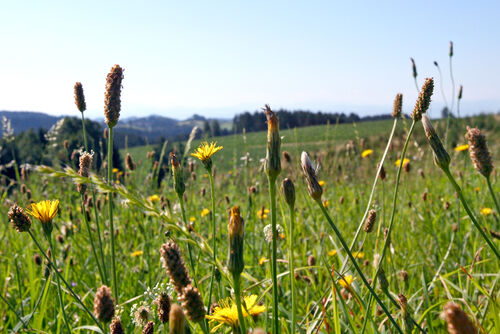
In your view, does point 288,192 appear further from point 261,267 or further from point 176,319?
point 261,267

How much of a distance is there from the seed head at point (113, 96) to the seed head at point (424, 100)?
1102 mm

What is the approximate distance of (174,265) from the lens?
0.80m

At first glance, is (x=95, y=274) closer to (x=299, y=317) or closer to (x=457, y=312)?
(x=299, y=317)

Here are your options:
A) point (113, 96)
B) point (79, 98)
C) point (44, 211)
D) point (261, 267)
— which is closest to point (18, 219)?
point (44, 211)

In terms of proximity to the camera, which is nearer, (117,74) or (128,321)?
(117,74)

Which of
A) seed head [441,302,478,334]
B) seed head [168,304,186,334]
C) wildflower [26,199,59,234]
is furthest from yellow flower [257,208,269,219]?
seed head [441,302,478,334]

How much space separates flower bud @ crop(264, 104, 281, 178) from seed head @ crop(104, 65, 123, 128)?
875 millimetres

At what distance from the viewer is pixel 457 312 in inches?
21.4

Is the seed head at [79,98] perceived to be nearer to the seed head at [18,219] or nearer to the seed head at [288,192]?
the seed head at [18,219]

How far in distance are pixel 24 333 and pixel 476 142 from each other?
6.66ft

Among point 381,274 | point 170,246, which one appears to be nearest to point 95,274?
point 381,274

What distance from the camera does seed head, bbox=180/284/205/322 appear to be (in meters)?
0.78

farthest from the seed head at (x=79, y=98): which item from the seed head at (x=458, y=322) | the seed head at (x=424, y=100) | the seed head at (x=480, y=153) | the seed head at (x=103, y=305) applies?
the seed head at (x=458, y=322)

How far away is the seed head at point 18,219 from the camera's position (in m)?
1.38
